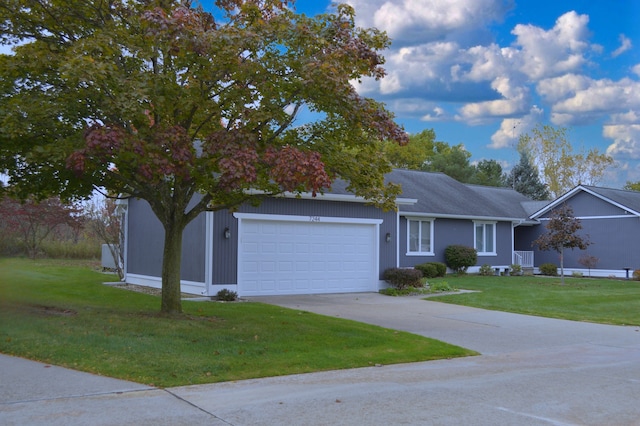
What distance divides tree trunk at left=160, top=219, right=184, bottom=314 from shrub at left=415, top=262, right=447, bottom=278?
14.8 m

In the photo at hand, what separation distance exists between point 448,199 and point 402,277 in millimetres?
10570

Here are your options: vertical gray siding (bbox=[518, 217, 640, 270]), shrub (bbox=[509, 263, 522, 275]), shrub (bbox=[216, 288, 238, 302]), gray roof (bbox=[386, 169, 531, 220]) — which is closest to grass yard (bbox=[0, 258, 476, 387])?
shrub (bbox=[216, 288, 238, 302])

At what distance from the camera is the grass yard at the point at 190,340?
8312 millimetres

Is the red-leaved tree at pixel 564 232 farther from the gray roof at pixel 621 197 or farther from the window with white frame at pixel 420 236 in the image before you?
the gray roof at pixel 621 197

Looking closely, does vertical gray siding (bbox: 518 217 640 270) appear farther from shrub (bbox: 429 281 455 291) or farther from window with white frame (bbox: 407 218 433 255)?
shrub (bbox: 429 281 455 291)

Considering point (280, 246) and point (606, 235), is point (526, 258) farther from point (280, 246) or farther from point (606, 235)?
point (280, 246)

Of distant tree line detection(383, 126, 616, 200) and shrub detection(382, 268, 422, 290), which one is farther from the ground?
→ distant tree line detection(383, 126, 616, 200)

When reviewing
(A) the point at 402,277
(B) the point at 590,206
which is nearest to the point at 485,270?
(B) the point at 590,206

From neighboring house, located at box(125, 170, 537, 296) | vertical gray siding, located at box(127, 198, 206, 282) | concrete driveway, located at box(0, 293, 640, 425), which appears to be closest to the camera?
concrete driveway, located at box(0, 293, 640, 425)

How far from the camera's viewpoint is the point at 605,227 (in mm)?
30250

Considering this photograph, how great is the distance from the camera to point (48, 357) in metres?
8.58

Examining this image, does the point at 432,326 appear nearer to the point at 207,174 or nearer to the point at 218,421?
the point at 207,174

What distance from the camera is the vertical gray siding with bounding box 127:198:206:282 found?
17.6 meters

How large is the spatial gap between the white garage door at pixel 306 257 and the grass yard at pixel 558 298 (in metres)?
2.87
